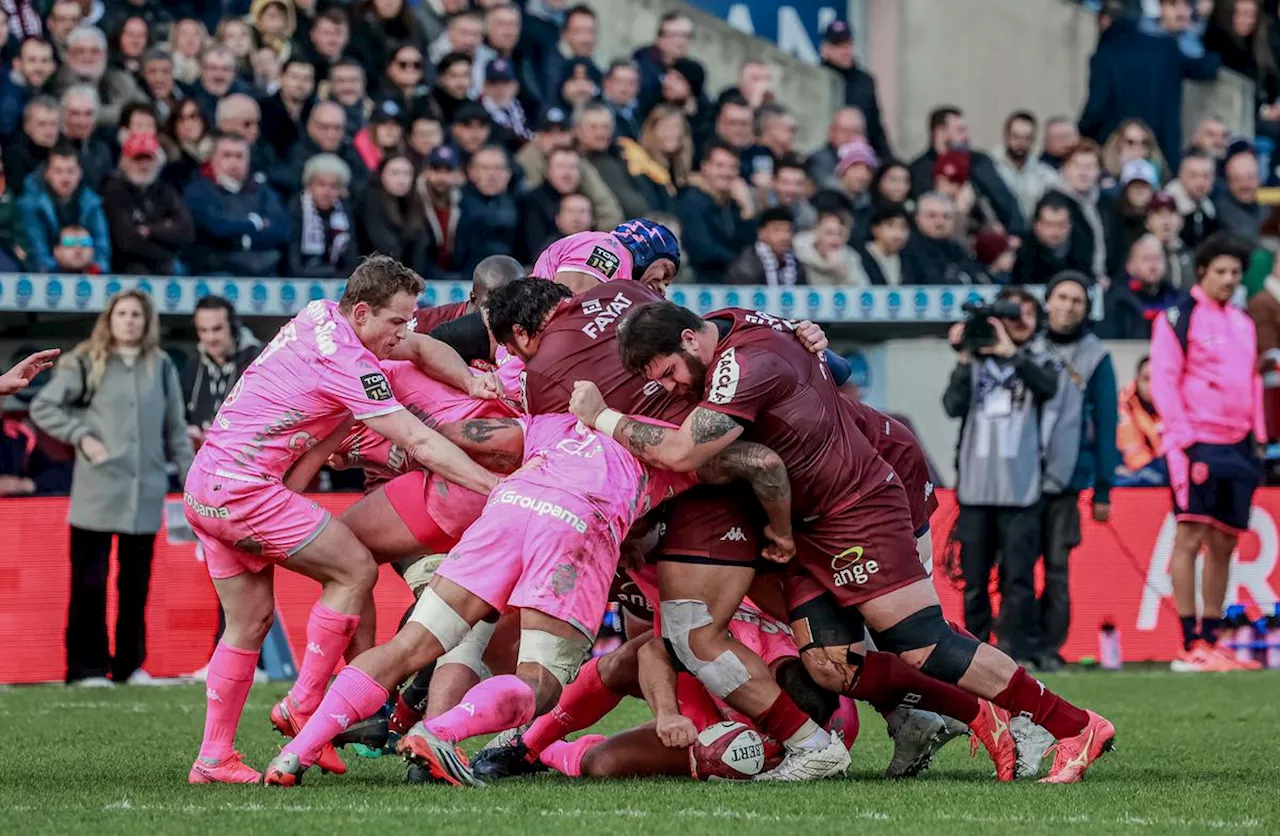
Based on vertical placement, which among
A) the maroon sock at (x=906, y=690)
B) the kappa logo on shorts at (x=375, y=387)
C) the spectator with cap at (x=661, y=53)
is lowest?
the maroon sock at (x=906, y=690)

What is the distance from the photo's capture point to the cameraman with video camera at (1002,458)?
15055 mm

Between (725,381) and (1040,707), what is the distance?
1.82 meters

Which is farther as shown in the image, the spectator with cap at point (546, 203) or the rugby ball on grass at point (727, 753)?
the spectator with cap at point (546, 203)

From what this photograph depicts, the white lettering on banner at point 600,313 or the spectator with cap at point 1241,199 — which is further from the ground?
the spectator with cap at point 1241,199

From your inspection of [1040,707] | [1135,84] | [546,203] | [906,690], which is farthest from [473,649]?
[1135,84]

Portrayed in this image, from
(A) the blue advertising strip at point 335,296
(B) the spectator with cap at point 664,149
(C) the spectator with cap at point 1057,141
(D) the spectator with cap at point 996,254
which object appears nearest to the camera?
(A) the blue advertising strip at point 335,296

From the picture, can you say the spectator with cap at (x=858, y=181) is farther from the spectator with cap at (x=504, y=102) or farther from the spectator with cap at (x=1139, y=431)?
the spectator with cap at (x=504, y=102)

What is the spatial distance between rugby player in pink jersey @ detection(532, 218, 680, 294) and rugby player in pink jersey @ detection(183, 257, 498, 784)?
121cm

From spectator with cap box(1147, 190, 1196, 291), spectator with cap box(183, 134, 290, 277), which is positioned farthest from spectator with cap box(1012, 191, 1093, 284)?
spectator with cap box(183, 134, 290, 277)

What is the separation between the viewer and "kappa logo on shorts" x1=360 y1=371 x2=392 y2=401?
8.91 metres

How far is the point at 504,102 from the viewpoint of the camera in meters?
18.9

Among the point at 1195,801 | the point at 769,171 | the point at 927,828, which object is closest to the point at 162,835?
the point at 927,828

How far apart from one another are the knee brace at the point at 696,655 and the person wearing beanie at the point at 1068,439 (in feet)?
21.2

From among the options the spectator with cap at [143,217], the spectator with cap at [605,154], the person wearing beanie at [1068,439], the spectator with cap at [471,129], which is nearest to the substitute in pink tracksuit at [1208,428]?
the person wearing beanie at [1068,439]
